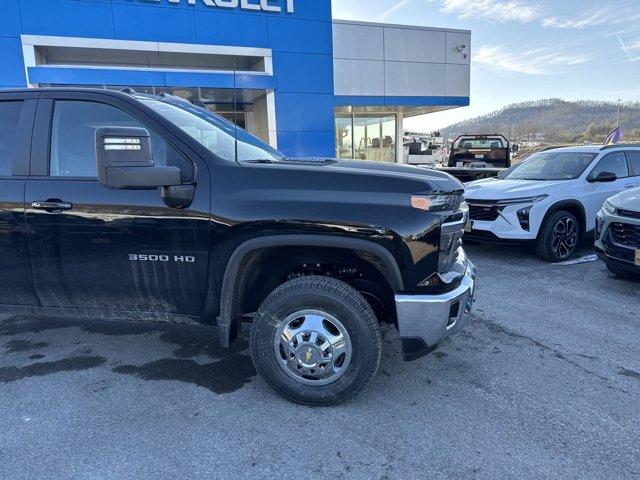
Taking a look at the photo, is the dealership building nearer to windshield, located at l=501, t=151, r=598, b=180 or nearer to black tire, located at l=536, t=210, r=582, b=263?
windshield, located at l=501, t=151, r=598, b=180

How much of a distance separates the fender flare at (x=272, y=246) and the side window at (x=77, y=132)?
116cm

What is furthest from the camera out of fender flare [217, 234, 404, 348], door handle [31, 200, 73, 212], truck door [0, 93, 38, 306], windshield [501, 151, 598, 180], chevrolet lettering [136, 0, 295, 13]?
chevrolet lettering [136, 0, 295, 13]

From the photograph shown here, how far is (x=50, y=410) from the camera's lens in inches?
114

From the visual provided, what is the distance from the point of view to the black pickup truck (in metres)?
2.69

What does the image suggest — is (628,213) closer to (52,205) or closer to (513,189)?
(513,189)

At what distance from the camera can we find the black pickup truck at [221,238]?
8.82 feet

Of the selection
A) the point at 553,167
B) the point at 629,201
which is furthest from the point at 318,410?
the point at 553,167

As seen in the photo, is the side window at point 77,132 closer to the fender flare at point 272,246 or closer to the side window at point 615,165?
the fender flare at point 272,246

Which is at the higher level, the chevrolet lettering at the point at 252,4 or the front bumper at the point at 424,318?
the chevrolet lettering at the point at 252,4

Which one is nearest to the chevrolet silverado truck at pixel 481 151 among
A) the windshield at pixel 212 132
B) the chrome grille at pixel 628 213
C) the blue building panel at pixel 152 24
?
the chrome grille at pixel 628 213

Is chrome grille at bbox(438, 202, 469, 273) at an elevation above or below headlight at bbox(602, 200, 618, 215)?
above

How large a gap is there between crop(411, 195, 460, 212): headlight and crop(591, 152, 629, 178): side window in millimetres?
5551

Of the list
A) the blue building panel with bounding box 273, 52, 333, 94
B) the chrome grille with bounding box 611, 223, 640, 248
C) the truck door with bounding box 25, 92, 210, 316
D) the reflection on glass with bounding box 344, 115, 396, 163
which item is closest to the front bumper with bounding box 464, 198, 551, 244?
the chrome grille with bounding box 611, 223, 640, 248

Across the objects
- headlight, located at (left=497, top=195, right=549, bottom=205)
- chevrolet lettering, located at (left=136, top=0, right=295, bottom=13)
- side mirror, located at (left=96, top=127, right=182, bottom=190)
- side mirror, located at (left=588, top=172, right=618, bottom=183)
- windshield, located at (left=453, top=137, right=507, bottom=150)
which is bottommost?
headlight, located at (left=497, top=195, right=549, bottom=205)
